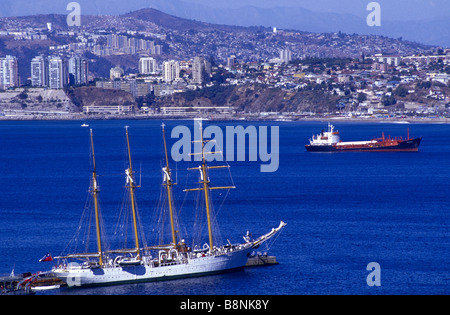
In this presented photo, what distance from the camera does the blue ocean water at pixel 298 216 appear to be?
2130 cm

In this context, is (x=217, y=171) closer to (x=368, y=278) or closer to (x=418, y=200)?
(x=418, y=200)

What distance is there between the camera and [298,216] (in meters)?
31.2

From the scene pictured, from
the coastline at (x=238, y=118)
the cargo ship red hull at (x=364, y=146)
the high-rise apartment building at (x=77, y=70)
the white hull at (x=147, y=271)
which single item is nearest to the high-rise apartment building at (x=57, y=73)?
the high-rise apartment building at (x=77, y=70)

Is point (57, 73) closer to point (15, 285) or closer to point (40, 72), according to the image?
point (40, 72)

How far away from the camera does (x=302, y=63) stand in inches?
7539

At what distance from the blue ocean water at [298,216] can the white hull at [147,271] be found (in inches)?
10.4

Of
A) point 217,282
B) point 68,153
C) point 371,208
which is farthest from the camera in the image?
point 68,153

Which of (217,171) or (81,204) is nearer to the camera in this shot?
(81,204)

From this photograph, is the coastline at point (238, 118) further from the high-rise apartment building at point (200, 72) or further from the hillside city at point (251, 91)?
the high-rise apartment building at point (200, 72)

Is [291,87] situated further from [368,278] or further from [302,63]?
[368,278]

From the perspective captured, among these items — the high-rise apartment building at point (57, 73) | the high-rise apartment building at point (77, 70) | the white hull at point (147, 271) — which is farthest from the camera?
the high-rise apartment building at point (77, 70)

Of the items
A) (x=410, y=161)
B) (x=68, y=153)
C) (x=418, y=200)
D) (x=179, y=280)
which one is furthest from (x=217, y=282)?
(x=68, y=153)

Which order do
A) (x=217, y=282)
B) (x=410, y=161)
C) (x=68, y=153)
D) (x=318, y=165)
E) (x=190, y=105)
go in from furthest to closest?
1. (x=190, y=105)
2. (x=68, y=153)
3. (x=410, y=161)
4. (x=318, y=165)
5. (x=217, y=282)

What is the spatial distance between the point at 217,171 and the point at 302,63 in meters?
145
